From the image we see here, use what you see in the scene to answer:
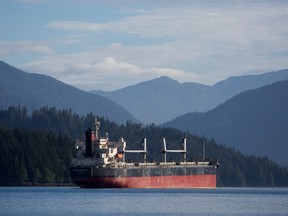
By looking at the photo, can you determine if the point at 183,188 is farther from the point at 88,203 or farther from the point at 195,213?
the point at 195,213

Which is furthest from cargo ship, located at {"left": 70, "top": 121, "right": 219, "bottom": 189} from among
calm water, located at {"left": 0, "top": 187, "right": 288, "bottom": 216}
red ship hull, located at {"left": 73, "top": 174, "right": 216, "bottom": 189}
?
calm water, located at {"left": 0, "top": 187, "right": 288, "bottom": 216}

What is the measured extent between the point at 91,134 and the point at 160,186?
49.2ft

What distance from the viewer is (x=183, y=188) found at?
179 meters

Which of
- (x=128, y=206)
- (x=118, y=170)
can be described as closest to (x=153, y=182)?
(x=118, y=170)

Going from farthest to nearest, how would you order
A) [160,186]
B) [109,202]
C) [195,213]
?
[160,186] → [109,202] → [195,213]

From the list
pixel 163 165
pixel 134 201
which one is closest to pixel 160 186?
pixel 163 165

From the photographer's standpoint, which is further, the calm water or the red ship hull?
the red ship hull

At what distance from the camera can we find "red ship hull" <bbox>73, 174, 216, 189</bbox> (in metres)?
161

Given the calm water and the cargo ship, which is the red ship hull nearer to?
the cargo ship

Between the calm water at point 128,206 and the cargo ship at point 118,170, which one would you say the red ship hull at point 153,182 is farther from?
the calm water at point 128,206

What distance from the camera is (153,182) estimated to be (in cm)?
17238

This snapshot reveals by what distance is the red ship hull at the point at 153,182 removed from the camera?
529 ft

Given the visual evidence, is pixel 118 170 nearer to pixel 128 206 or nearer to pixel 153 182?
pixel 153 182

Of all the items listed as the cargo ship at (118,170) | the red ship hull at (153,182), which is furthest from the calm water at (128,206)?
the red ship hull at (153,182)
